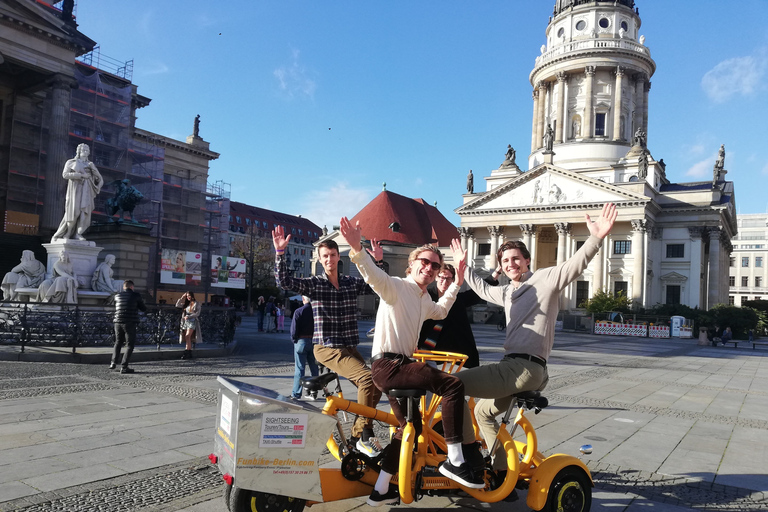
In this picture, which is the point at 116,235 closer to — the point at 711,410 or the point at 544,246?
the point at 711,410

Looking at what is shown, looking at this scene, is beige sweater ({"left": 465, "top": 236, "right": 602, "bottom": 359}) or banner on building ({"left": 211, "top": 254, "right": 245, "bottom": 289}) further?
banner on building ({"left": 211, "top": 254, "right": 245, "bottom": 289})

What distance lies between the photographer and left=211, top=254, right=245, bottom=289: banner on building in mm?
41125

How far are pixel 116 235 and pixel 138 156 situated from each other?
26236 millimetres

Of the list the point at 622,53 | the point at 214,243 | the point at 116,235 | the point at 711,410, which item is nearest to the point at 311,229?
the point at 214,243

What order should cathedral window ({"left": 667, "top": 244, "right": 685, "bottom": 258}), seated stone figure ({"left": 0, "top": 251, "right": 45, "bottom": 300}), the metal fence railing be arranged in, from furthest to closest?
1. cathedral window ({"left": 667, "top": 244, "right": 685, "bottom": 258})
2. seated stone figure ({"left": 0, "top": 251, "right": 45, "bottom": 300})
3. the metal fence railing

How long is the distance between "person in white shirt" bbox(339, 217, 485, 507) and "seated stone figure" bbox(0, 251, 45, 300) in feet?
49.1

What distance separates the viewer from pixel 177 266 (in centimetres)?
3816

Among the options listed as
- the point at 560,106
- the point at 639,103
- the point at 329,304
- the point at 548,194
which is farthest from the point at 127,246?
the point at 639,103

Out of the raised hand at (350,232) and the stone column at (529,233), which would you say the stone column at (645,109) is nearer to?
the stone column at (529,233)

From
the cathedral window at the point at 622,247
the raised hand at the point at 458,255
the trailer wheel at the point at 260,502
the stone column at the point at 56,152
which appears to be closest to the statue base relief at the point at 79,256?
the raised hand at the point at 458,255

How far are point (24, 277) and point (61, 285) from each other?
1819mm

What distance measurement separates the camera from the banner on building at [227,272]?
41125 millimetres

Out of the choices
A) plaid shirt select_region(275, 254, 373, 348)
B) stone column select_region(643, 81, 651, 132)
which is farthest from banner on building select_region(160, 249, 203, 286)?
stone column select_region(643, 81, 651, 132)

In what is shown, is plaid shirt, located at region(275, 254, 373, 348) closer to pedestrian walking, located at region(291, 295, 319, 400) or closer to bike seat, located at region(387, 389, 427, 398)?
bike seat, located at region(387, 389, 427, 398)
